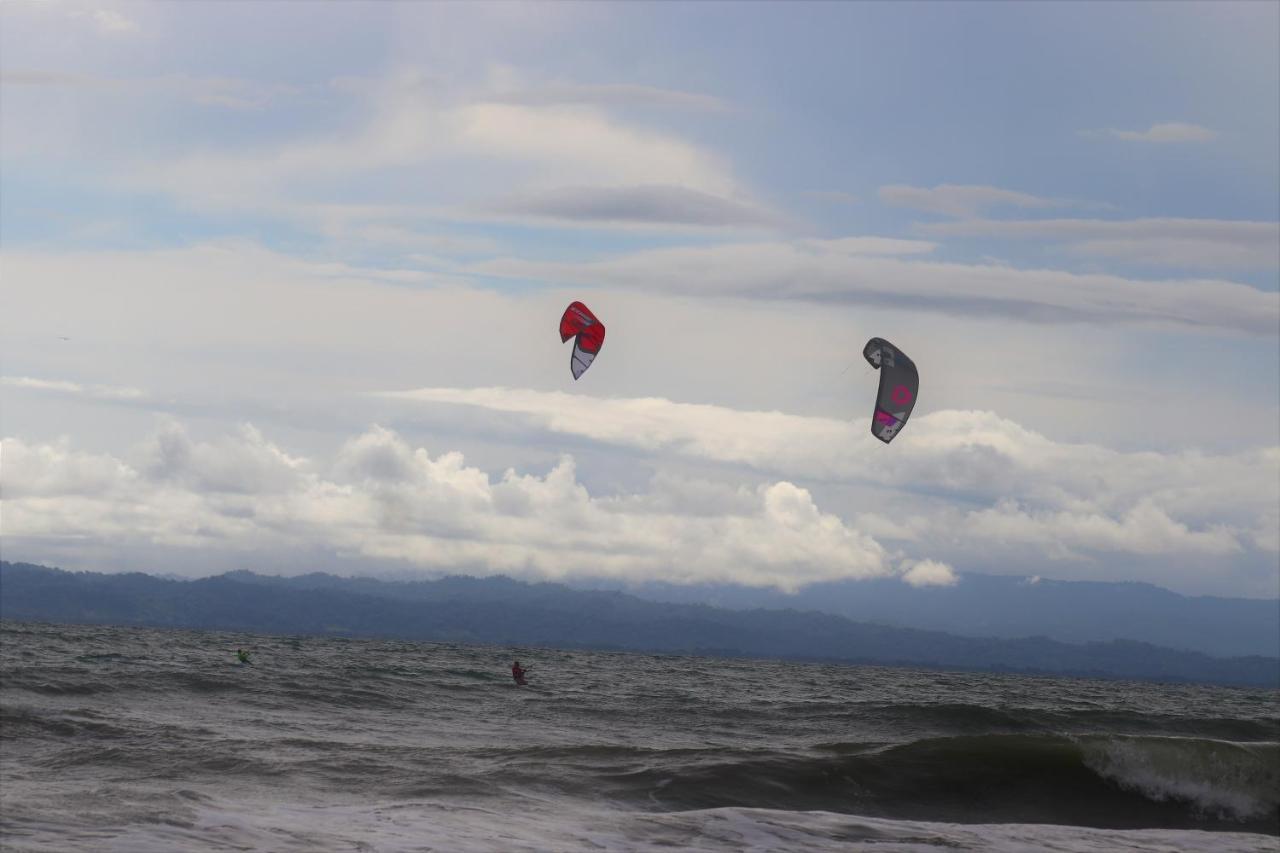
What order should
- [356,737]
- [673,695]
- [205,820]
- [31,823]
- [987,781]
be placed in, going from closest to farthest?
[31,823]
[205,820]
[987,781]
[356,737]
[673,695]

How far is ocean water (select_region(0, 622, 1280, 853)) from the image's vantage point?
1493 centimetres

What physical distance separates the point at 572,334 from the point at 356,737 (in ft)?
49.6

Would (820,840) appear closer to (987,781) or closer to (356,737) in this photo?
(987,781)

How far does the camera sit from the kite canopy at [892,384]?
102 feet

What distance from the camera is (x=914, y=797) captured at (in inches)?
798

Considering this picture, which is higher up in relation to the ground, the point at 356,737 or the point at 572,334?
the point at 572,334

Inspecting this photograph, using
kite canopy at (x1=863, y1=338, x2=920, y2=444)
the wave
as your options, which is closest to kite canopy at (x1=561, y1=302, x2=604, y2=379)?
kite canopy at (x1=863, y1=338, x2=920, y2=444)

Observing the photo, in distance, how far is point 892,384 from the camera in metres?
31.5

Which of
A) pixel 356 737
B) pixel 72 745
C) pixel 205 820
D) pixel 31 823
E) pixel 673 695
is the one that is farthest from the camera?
pixel 673 695

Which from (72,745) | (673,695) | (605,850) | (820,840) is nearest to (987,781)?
(820,840)

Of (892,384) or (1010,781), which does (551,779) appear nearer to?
(1010,781)

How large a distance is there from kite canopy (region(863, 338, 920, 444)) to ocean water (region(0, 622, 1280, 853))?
297 inches

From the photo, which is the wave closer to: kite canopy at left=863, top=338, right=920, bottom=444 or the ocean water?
the ocean water

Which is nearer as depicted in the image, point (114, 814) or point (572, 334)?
point (114, 814)
